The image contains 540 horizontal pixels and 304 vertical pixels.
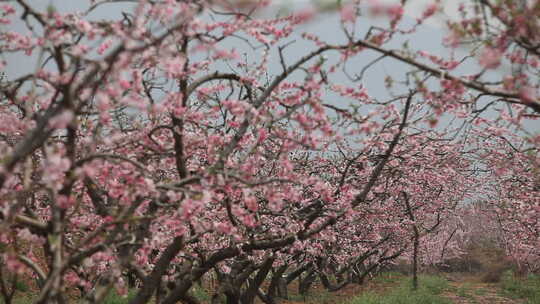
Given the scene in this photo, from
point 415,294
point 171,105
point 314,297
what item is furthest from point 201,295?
point 171,105

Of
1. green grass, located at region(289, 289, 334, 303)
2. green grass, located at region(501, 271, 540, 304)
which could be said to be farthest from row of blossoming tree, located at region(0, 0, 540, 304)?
green grass, located at region(501, 271, 540, 304)

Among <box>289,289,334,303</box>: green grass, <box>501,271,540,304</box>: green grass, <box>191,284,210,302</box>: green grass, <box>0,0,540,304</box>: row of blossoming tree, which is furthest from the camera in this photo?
<box>289,289,334,303</box>: green grass

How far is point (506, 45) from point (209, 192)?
2944 millimetres

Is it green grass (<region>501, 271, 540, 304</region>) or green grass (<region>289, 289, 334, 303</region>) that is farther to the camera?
green grass (<region>289, 289, 334, 303</region>)

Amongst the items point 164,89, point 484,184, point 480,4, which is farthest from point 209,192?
point 484,184

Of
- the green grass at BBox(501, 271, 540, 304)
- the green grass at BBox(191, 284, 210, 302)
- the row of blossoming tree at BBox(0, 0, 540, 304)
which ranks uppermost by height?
the row of blossoming tree at BBox(0, 0, 540, 304)

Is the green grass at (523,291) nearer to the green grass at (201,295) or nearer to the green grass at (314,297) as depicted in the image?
the green grass at (314,297)

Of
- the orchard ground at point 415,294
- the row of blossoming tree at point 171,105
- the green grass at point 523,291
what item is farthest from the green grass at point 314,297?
the row of blossoming tree at point 171,105

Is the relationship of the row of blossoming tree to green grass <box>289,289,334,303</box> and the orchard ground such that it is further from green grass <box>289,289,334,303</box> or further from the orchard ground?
green grass <box>289,289,334,303</box>

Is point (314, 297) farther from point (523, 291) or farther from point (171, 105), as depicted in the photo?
point (171, 105)

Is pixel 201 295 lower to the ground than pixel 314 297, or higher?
higher

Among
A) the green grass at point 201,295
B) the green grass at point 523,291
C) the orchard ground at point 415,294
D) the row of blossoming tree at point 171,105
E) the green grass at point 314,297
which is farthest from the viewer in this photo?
the green grass at point 314,297

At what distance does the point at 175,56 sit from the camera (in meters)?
4.29

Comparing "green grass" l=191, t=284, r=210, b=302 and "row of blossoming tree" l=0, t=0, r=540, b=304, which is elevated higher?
"row of blossoming tree" l=0, t=0, r=540, b=304
